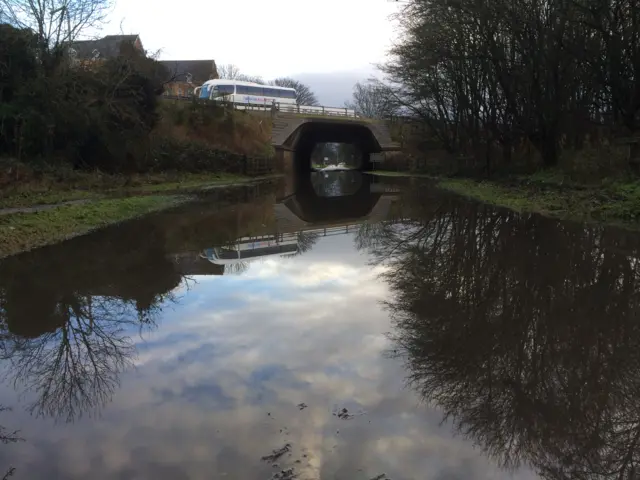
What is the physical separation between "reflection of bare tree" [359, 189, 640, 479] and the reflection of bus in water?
9.92 feet

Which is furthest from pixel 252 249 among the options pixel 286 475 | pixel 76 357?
pixel 286 475

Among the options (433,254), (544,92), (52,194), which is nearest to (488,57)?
(544,92)

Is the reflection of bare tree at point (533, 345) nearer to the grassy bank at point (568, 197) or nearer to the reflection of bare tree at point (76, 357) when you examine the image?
the reflection of bare tree at point (76, 357)

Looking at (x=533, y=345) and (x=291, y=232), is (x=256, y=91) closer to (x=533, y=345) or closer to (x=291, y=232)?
(x=291, y=232)

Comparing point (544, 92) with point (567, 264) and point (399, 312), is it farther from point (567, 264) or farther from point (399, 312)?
point (399, 312)

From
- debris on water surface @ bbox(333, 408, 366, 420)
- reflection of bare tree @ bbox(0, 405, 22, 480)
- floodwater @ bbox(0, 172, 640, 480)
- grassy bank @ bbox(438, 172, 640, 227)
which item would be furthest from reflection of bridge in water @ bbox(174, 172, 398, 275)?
debris on water surface @ bbox(333, 408, 366, 420)

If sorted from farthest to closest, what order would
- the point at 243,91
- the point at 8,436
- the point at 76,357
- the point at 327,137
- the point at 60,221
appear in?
the point at 327,137
the point at 243,91
the point at 60,221
the point at 76,357
the point at 8,436

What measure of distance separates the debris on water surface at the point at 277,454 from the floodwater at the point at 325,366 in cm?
2

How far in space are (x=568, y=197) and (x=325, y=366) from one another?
17513 millimetres

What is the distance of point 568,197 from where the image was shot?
20.4 m

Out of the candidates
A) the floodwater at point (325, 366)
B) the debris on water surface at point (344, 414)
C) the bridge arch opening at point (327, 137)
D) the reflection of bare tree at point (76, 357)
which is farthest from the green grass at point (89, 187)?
the bridge arch opening at point (327, 137)

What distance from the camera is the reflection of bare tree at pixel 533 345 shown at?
14.2 feet

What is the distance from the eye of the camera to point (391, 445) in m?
4.27

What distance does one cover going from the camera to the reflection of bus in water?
12539 mm
